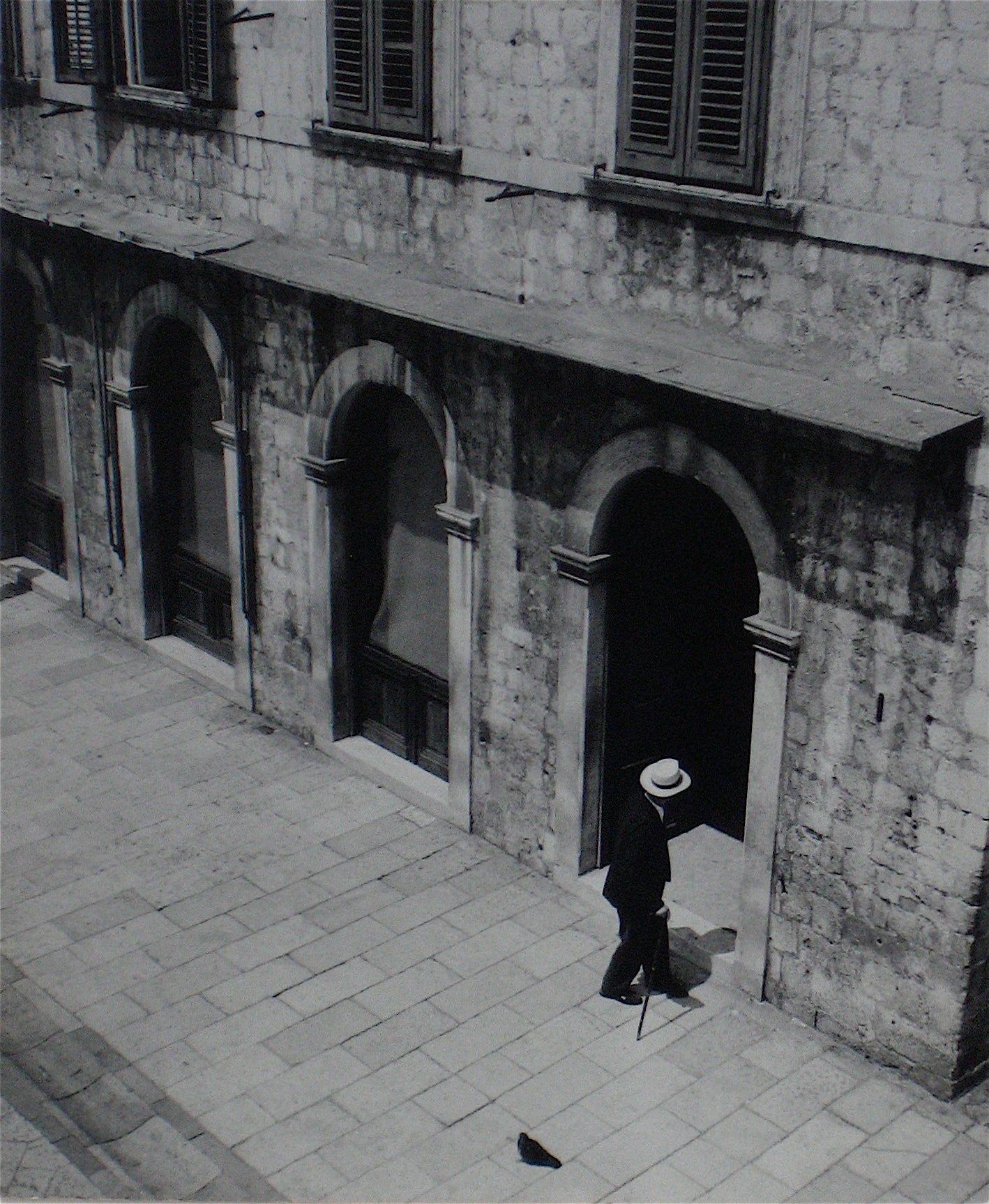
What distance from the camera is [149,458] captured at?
50.2 feet

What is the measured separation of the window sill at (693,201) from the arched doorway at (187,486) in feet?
18.4

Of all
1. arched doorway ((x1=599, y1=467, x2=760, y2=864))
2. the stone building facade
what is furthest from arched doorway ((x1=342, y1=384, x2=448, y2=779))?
arched doorway ((x1=599, y1=467, x2=760, y2=864))

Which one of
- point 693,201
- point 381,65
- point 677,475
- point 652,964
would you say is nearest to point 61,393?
point 381,65

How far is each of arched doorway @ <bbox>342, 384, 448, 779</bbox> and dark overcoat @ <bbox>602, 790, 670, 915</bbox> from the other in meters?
3.14

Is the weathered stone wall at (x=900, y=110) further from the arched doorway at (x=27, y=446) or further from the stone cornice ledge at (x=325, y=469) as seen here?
the arched doorway at (x=27, y=446)

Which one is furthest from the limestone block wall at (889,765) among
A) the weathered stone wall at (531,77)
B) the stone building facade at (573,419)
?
the weathered stone wall at (531,77)

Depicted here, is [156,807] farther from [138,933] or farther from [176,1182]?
[176,1182]

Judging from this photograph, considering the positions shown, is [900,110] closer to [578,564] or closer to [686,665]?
[578,564]

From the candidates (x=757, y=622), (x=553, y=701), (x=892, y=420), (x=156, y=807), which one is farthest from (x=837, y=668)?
(x=156, y=807)

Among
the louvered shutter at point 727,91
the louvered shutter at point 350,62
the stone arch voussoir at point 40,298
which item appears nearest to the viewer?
the louvered shutter at point 727,91

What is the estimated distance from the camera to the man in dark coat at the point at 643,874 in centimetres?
977

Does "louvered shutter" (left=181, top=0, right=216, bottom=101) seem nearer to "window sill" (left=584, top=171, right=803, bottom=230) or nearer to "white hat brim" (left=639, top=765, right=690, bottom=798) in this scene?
"window sill" (left=584, top=171, right=803, bottom=230)

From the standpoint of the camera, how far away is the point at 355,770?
524 inches

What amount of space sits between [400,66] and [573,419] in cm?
283
